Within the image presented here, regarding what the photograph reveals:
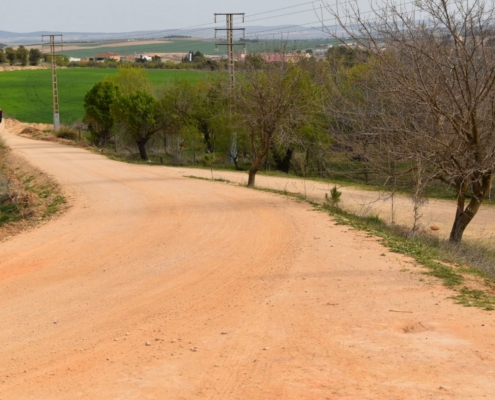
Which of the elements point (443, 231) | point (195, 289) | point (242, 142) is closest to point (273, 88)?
point (443, 231)

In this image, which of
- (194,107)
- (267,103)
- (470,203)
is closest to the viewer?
(470,203)

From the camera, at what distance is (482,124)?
14664mm

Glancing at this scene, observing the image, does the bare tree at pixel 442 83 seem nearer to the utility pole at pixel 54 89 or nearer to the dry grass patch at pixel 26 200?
the dry grass patch at pixel 26 200

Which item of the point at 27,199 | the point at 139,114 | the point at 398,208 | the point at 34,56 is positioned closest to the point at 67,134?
the point at 139,114

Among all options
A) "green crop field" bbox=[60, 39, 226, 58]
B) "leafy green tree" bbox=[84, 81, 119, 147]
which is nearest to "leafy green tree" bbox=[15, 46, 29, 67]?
"green crop field" bbox=[60, 39, 226, 58]

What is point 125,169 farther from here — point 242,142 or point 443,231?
point 242,142

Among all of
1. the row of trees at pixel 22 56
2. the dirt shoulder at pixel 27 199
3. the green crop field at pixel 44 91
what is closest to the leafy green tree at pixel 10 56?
the row of trees at pixel 22 56

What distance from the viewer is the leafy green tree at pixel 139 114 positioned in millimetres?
43531

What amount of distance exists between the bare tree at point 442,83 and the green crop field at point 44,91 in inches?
1604

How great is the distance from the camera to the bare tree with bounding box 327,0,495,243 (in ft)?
44.5

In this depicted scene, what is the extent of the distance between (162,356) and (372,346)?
6.72ft

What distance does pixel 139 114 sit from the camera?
1715 inches

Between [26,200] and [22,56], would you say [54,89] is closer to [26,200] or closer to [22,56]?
[26,200]

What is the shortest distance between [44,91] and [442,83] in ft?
260
